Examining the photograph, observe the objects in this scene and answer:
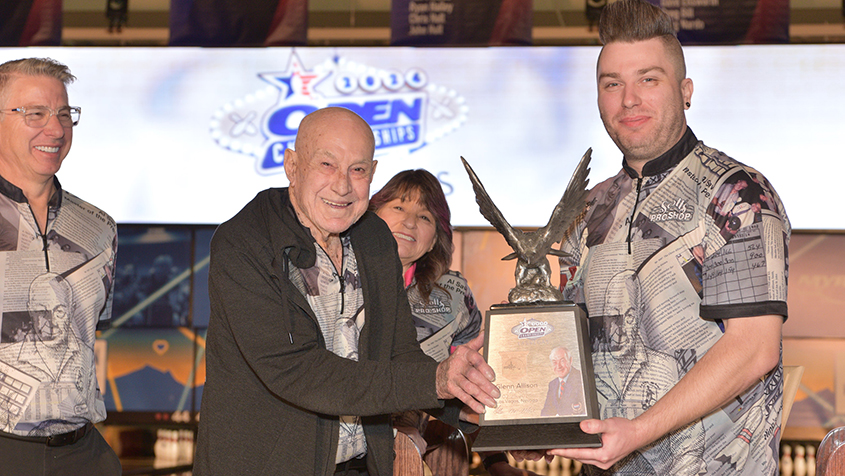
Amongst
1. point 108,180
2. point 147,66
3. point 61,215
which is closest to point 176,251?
point 108,180

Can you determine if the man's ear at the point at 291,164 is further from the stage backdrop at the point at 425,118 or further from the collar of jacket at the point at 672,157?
the stage backdrop at the point at 425,118

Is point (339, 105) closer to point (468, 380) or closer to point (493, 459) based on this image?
point (493, 459)

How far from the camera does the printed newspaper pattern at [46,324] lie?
242 cm

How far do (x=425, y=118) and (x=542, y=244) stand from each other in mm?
4421

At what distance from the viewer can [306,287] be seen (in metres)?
2.10

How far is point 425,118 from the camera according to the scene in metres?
6.43

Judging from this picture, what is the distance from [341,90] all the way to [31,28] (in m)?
2.49

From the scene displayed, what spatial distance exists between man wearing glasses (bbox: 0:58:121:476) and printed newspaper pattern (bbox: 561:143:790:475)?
1652 millimetres

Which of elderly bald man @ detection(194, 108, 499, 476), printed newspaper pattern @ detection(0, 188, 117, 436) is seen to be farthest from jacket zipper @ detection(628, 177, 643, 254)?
printed newspaper pattern @ detection(0, 188, 117, 436)

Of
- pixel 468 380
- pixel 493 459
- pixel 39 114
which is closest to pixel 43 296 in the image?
pixel 39 114

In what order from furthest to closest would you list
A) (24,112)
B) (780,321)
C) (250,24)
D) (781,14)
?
(250,24) → (781,14) → (24,112) → (780,321)

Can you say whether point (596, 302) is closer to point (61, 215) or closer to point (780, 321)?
point (780, 321)

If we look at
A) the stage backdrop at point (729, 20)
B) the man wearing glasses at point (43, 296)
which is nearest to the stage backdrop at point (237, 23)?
the stage backdrop at point (729, 20)

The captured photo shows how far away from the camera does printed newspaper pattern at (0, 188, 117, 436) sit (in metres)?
2.42
